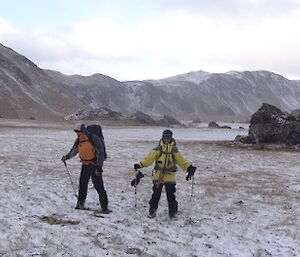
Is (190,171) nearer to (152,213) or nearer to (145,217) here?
Answer: (152,213)

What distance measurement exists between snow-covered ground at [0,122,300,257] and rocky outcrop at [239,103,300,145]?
43.6 feet

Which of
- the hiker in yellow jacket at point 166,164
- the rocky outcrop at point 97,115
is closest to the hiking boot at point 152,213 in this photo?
the hiker in yellow jacket at point 166,164

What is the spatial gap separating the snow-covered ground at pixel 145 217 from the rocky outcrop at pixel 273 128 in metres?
13.3

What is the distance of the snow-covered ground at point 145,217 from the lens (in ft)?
31.8

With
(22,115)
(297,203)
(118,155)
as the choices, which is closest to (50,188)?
(297,203)

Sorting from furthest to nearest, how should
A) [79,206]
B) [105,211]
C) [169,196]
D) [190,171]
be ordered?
[79,206] → [105,211] → [169,196] → [190,171]

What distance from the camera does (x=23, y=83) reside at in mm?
126688

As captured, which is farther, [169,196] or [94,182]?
[94,182]

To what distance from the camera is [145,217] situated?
12094mm

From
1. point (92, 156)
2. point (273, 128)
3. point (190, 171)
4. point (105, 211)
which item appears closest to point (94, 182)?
point (92, 156)

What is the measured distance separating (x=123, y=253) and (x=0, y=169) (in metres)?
10.4

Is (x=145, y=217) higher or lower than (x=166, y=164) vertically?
lower

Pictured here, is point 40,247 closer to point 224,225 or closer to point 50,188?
point 224,225

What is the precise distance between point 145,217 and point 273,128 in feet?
78.7
